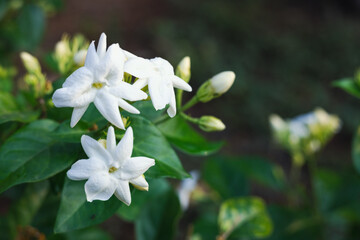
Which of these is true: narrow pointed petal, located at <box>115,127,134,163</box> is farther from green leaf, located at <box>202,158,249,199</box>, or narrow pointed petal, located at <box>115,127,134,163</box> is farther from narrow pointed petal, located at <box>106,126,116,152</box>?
green leaf, located at <box>202,158,249,199</box>

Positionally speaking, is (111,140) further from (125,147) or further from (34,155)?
(34,155)

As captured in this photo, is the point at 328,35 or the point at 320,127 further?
the point at 328,35

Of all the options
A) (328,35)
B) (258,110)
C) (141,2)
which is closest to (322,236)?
(258,110)

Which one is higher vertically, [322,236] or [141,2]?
[322,236]

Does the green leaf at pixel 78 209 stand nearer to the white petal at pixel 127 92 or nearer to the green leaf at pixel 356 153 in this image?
the white petal at pixel 127 92

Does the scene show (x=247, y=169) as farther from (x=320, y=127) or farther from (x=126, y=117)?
(x=126, y=117)

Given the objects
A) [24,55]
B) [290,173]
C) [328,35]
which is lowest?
[290,173]
